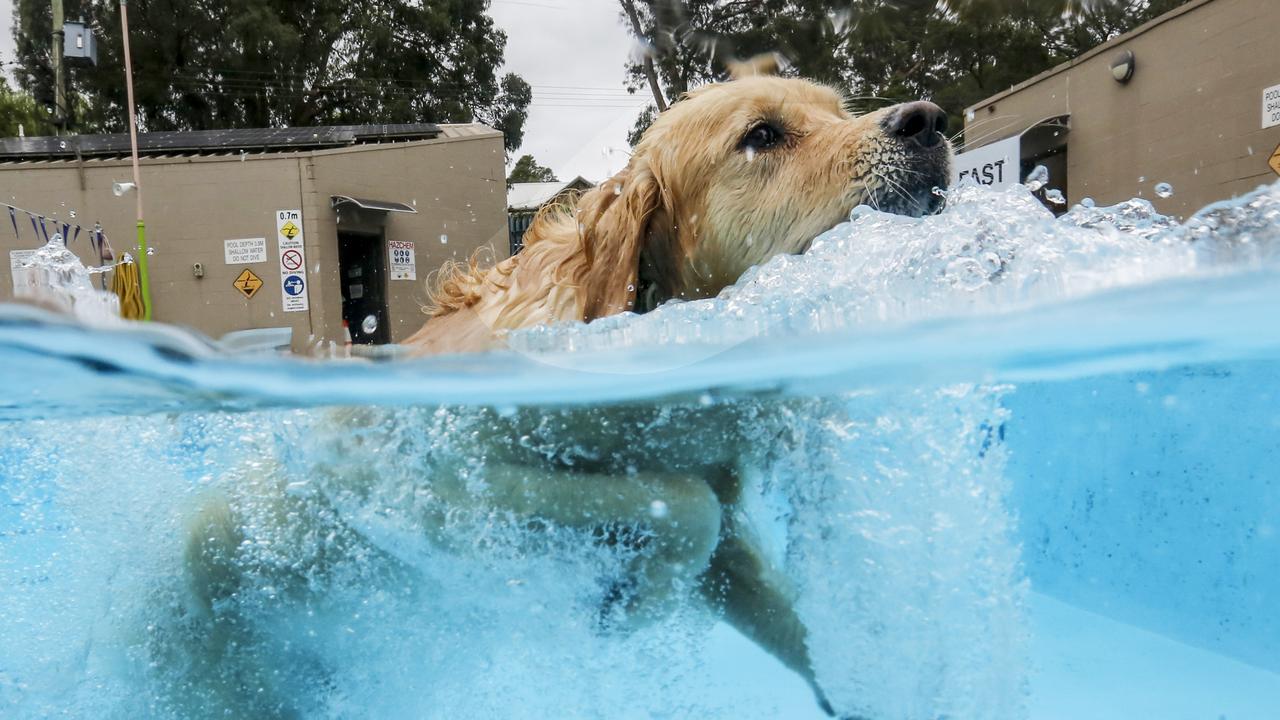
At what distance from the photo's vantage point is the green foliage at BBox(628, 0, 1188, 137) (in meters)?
2.74

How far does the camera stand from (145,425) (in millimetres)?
2695

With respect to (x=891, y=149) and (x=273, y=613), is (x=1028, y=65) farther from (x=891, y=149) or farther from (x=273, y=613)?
(x=273, y=613)

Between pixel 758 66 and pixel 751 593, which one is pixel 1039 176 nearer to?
pixel 758 66

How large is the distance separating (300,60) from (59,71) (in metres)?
1.23

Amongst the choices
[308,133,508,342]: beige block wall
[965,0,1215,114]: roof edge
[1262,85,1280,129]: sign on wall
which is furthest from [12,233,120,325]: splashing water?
[1262,85,1280,129]: sign on wall

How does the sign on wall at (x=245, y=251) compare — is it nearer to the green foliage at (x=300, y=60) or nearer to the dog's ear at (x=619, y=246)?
the green foliage at (x=300, y=60)

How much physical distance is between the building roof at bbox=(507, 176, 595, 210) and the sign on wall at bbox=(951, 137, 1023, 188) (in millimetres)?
1163

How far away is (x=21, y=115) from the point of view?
15.1 feet

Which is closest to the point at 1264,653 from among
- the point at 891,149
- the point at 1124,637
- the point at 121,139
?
the point at 1124,637

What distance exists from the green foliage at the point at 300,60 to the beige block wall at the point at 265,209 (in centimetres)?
24

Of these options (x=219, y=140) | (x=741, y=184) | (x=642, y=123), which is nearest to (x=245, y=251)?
(x=219, y=140)

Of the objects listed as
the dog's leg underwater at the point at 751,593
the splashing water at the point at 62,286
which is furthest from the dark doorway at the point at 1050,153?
the splashing water at the point at 62,286

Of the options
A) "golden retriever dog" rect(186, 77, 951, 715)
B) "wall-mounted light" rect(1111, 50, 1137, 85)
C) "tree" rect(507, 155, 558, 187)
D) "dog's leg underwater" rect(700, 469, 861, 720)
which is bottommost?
"dog's leg underwater" rect(700, 469, 861, 720)

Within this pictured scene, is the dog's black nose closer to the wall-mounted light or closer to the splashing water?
the wall-mounted light
